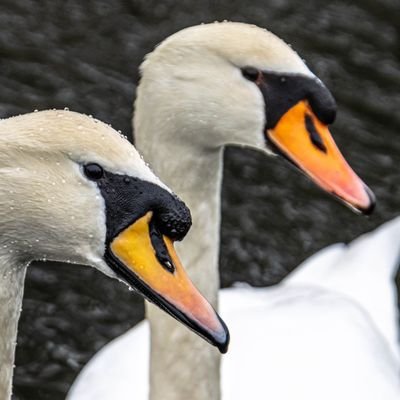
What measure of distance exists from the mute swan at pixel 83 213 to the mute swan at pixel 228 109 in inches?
45.5

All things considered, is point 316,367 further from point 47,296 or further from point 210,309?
point 210,309

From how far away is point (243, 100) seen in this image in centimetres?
445

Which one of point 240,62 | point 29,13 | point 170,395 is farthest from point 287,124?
point 29,13

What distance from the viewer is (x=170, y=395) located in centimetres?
482

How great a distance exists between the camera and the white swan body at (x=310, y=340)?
5.76 meters

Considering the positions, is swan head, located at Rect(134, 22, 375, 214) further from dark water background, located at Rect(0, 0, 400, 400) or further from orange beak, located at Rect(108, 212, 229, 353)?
dark water background, located at Rect(0, 0, 400, 400)

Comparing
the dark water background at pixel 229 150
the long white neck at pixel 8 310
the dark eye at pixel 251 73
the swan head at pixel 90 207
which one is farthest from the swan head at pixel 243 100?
the dark water background at pixel 229 150

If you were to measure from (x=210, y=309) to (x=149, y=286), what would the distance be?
0.55ft

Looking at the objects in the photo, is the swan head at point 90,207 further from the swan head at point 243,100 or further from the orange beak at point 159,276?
the swan head at point 243,100

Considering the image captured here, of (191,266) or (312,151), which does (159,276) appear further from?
(191,266)

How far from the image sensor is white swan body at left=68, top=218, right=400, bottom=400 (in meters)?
5.76

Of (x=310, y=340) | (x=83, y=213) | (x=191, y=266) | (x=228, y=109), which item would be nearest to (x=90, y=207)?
(x=83, y=213)

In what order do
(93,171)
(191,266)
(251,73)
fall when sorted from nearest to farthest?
(93,171), (251,73), (191,266)

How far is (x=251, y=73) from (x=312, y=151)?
300 millimetres
